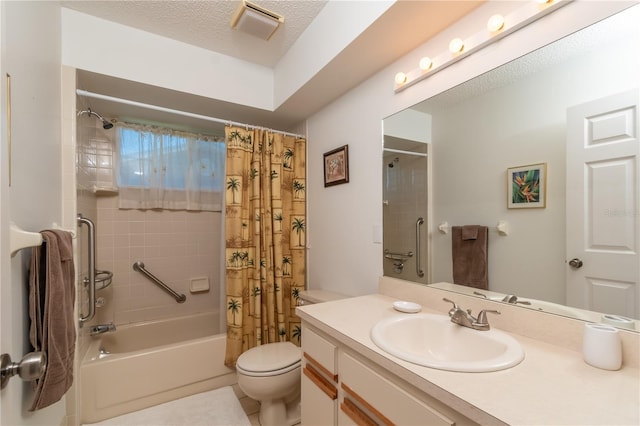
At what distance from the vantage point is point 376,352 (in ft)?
2.76

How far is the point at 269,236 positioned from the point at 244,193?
39cm

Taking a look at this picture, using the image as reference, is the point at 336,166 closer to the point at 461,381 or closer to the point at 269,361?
the point at 269,361

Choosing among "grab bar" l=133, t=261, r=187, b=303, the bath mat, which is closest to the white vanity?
the bath mat

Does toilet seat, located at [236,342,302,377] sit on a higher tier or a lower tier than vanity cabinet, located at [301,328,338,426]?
lower

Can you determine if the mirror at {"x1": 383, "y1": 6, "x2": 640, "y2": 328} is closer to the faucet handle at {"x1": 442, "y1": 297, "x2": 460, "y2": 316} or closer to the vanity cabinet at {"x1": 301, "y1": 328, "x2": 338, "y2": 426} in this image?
the faucet handle at {"x1": 442, "y1": 297, "x2": 460, "y2": 316}

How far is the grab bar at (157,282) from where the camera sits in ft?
7.86

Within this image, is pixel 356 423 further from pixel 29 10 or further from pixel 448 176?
pixel 29 10

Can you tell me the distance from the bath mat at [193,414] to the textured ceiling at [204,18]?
2.45 metres

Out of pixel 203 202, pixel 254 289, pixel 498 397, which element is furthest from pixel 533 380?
pixel 203 202

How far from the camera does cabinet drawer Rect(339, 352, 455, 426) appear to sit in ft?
2.29

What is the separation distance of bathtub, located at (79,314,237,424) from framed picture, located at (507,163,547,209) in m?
2.05

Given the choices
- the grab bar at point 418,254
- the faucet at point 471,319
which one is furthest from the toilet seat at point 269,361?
the faucet at point 471,319

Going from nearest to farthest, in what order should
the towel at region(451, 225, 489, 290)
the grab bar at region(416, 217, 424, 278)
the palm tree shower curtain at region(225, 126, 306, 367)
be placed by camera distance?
the towel at region(451, 225, 489, 290)
the grab bar at region(416, 217, 424, 278)
the palm tree shower curtain at region(225, 126, 306, 367)

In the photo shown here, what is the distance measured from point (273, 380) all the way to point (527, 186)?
1571 millimetres
